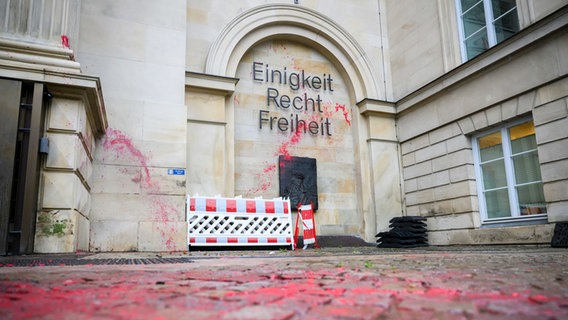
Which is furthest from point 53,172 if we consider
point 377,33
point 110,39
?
point 377,33

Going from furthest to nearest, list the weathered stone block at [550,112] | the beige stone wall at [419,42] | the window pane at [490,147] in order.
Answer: the beige stone wall at [419,42]
the window pane at [490,147]
the weathered stone block at [550,112]

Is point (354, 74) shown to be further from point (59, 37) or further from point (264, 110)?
point (59, 37)

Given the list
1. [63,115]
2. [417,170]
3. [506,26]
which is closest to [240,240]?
[63,115]

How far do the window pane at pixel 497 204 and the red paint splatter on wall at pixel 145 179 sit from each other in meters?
7.89

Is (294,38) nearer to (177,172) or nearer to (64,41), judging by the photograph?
(177,172)

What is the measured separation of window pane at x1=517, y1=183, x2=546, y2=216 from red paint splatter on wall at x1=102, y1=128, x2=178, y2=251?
26.3ft

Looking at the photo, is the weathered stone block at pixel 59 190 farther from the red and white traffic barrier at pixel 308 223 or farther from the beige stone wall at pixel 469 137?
the beige stone wall at pixel 469 137

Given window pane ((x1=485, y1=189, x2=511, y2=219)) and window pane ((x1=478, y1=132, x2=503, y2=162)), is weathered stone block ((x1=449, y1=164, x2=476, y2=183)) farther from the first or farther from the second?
window pane ((x1=485, y1=189, x2=511, y2=219))

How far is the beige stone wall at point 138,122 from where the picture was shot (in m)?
8.37

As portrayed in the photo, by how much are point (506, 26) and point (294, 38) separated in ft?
20.2

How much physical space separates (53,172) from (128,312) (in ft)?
18.5

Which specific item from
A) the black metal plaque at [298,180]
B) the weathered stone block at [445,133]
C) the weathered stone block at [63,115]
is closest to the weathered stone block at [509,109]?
the weathered stone block at [445,133]

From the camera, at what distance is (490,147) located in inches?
424

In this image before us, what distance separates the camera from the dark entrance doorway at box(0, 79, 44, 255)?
18.4ft
